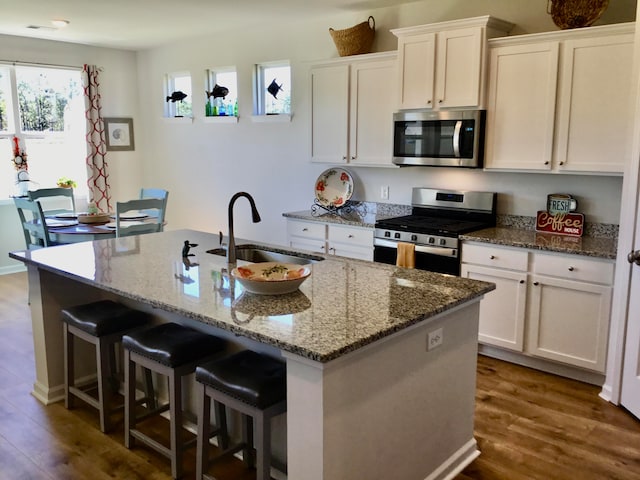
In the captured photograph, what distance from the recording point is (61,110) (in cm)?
670

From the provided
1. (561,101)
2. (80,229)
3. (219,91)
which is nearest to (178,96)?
(219,91)

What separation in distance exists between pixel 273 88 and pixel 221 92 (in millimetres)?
732

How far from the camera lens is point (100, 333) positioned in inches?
113

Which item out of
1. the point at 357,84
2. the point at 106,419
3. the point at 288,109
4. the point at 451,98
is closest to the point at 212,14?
the point at 288,109

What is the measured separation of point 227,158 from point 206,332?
3.71 metres

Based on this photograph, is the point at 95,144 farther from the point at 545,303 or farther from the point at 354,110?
the point at 545,303

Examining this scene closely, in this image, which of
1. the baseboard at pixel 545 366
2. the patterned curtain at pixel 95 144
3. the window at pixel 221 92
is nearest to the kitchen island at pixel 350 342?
the baseboard at pixel 545 366

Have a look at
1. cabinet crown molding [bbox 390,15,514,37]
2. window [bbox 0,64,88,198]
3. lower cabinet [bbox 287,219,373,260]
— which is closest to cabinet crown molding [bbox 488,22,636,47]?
cabinet crown molding [bbox 390,15,514,37]

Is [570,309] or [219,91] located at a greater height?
[219,91]

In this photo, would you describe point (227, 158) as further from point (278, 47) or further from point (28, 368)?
point (28, 368)

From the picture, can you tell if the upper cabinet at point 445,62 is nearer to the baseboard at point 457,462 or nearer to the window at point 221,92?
the baseboard at point 457,462

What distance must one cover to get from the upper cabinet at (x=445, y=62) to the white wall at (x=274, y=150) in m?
0.42

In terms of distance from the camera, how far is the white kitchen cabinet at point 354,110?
175 inches

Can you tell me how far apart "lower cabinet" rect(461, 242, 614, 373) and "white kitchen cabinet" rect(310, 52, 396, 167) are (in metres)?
1.25
